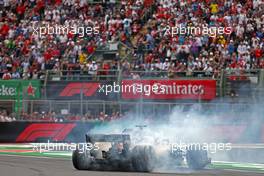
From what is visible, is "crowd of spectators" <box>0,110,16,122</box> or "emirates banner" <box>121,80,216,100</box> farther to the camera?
"crowd of spectators" <box>0,110,16,122</box>

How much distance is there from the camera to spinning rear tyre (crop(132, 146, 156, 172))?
49.0ft

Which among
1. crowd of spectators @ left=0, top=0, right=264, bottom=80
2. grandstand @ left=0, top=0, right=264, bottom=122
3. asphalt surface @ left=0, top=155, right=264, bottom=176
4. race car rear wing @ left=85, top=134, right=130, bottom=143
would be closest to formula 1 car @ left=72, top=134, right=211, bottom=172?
race car rear wing @ left=85, top=134, right=130, bottom=143

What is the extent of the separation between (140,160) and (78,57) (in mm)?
15735

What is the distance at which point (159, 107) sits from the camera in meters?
24.2

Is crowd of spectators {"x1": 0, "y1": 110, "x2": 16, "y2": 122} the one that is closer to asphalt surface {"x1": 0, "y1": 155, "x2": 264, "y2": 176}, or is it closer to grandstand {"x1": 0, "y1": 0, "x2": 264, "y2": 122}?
grandstand {"x1": 0, "y1": 0, "x2": 264, "y2": 122}

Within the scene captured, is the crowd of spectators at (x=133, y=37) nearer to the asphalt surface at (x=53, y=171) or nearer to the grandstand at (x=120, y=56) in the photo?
the grandstand at (x=120, y=56)

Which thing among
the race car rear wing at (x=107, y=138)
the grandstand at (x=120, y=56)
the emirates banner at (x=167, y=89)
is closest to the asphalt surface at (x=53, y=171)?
the race car rear wing at (x=107, y=138)

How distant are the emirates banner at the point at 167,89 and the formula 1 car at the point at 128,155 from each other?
31.9 ft

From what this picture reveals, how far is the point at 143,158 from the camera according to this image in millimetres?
15031

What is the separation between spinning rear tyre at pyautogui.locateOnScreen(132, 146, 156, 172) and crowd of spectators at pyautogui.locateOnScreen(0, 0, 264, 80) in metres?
11.0

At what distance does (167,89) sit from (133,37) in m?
5.21

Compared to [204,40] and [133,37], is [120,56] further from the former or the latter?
[204,40]

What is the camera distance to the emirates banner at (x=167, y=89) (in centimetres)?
2545

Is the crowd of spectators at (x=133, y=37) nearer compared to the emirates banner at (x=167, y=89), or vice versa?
the emirates banner at (x=167, y=89)
